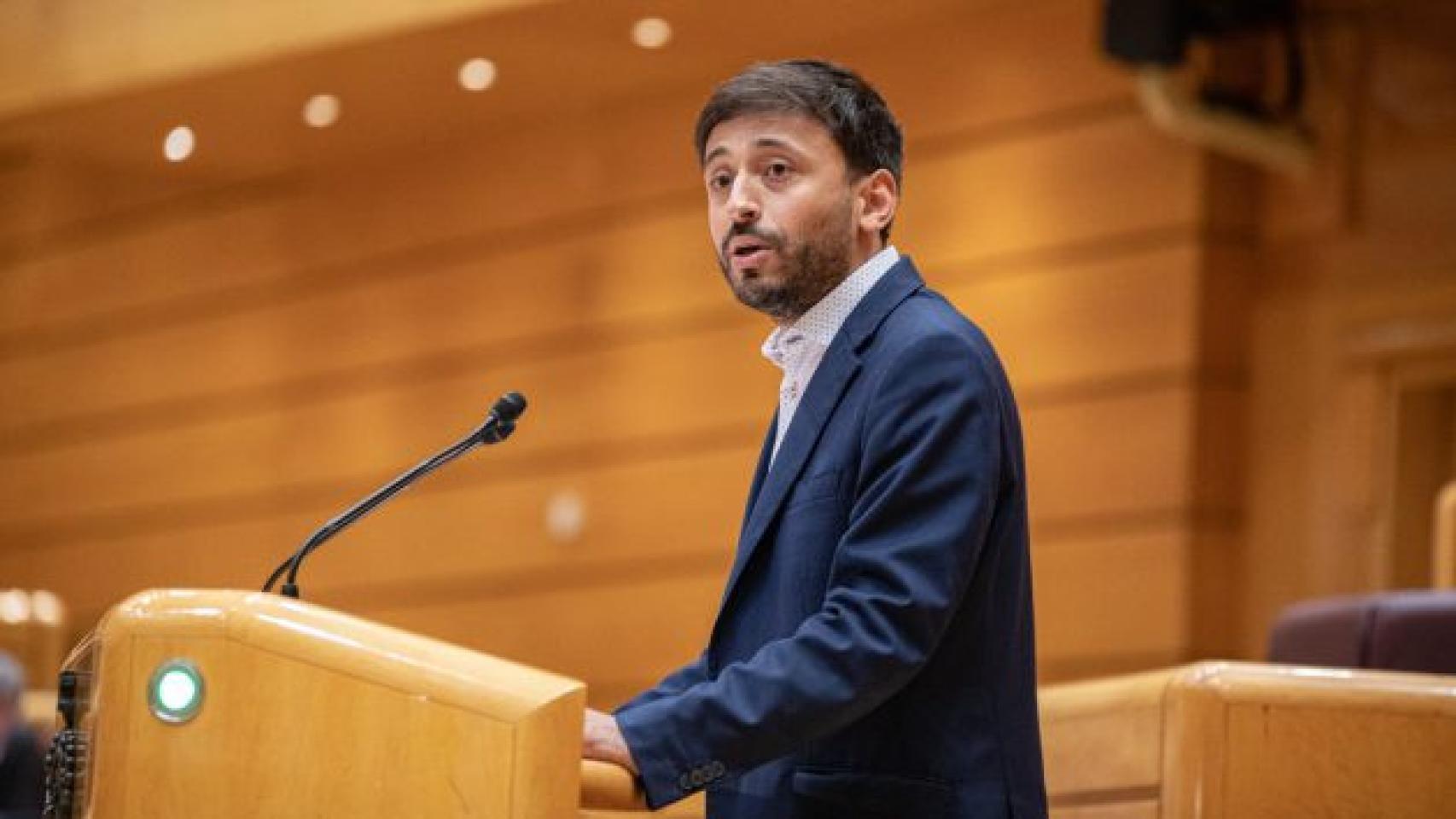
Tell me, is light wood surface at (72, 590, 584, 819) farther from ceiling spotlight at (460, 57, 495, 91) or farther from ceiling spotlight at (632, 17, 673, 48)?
ceiling spotlight at (460, 57, 495, 91)

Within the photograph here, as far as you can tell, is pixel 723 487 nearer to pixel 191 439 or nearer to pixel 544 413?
pixel 544 413

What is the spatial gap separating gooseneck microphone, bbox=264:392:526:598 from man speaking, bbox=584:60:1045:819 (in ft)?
0.91

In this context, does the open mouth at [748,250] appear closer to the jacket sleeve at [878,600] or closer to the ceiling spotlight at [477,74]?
the jacket sleeve at [878,600]

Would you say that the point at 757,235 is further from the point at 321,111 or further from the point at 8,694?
the point at 321,111

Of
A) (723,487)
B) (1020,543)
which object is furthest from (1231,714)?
(723,487)

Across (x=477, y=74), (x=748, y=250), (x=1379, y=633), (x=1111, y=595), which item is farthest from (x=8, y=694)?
(x=748, y=250)

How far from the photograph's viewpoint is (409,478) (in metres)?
2.12

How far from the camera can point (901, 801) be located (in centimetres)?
187

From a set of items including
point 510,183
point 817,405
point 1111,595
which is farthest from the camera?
point 510,183

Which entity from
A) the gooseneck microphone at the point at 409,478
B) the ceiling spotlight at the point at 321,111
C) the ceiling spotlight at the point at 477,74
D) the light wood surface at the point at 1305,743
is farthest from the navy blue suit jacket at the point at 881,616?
the ceiling spotlight at the point at 321,111

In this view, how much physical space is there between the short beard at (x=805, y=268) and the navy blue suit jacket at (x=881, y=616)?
0.06 meters

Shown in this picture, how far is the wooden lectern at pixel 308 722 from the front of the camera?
5.87ft

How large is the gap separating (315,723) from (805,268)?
60 cm

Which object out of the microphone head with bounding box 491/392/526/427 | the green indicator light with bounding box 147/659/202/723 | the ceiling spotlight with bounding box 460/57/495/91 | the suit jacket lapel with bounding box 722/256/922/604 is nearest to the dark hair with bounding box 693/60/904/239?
the suit jacket lapel with bounding box 722/256/922/604
